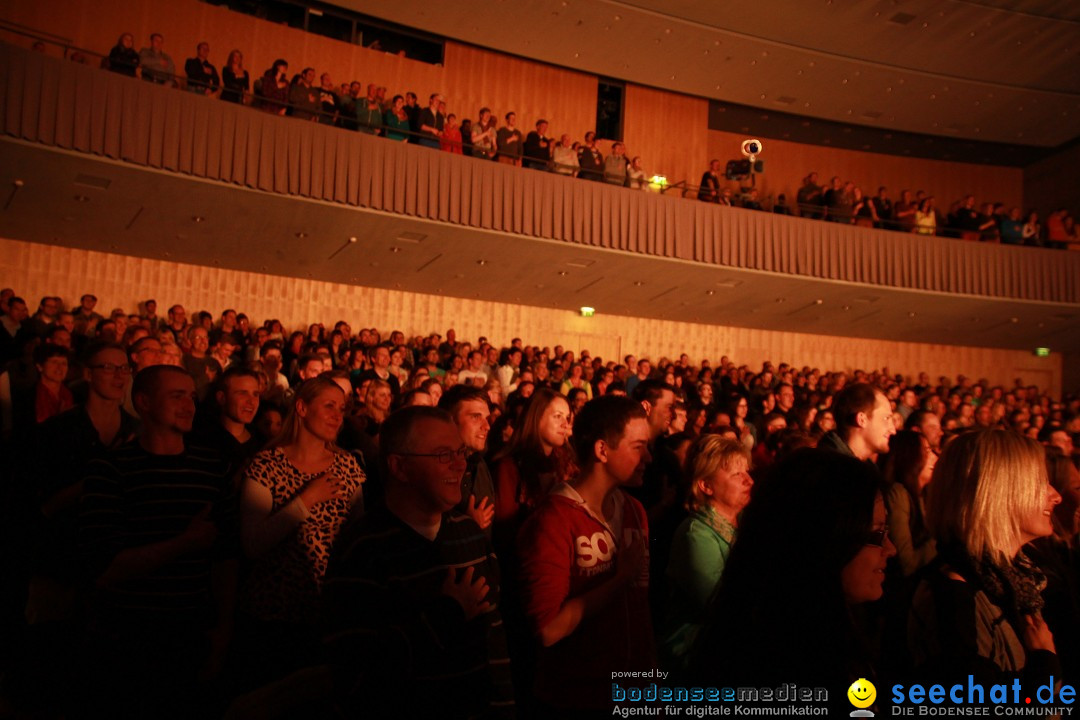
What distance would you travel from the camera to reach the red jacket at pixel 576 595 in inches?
88.7

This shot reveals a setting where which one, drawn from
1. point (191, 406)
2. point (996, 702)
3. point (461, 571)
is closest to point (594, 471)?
point (461, 571)

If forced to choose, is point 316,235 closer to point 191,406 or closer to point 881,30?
point 191,406

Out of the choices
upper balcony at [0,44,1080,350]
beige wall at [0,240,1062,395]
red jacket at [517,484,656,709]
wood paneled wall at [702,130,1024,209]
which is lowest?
red jacket at [517,484,656,709]

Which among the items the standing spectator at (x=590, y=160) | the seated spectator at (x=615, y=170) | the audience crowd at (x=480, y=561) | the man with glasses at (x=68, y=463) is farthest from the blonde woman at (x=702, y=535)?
the seated spectator at (x=615, y=170)

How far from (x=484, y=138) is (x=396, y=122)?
1.36 meters

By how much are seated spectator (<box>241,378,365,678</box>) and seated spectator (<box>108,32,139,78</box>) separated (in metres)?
8.65

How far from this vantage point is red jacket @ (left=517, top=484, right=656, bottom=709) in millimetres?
2252

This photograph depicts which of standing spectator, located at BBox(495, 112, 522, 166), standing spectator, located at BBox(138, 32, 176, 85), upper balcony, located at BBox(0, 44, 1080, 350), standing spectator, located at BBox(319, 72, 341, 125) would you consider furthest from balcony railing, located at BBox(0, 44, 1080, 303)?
standing spectator, located at BBox(319, 72, 341, 125)

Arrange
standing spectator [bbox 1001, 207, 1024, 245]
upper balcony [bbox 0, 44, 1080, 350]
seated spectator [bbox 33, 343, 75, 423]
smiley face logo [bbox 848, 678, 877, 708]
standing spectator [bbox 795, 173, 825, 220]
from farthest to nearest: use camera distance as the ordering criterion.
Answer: standing spectator [bbox 1001, 207, 1024, 245]
standing spectator [bbox 795, 173, 825, 220]
upper balcony [bbox 0, 44, 1080, 350]
seated spectator [bbox 33, 343, 75, 423]
smiley face logo [bbox 848, 678, 877, 708]

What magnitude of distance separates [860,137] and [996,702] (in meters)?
17.5

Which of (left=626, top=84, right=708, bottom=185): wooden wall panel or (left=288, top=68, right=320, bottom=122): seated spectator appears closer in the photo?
(left=288, top=68, right=320, bottom=122): seated spectator

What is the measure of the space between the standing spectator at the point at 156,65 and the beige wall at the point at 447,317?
12.2ft

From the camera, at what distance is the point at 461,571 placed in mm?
1959

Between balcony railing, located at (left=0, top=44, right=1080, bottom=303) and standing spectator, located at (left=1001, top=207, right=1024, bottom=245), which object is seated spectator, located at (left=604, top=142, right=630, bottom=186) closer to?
balcony railing, located at (left=0, top=44, right=1080, bottom=303)
